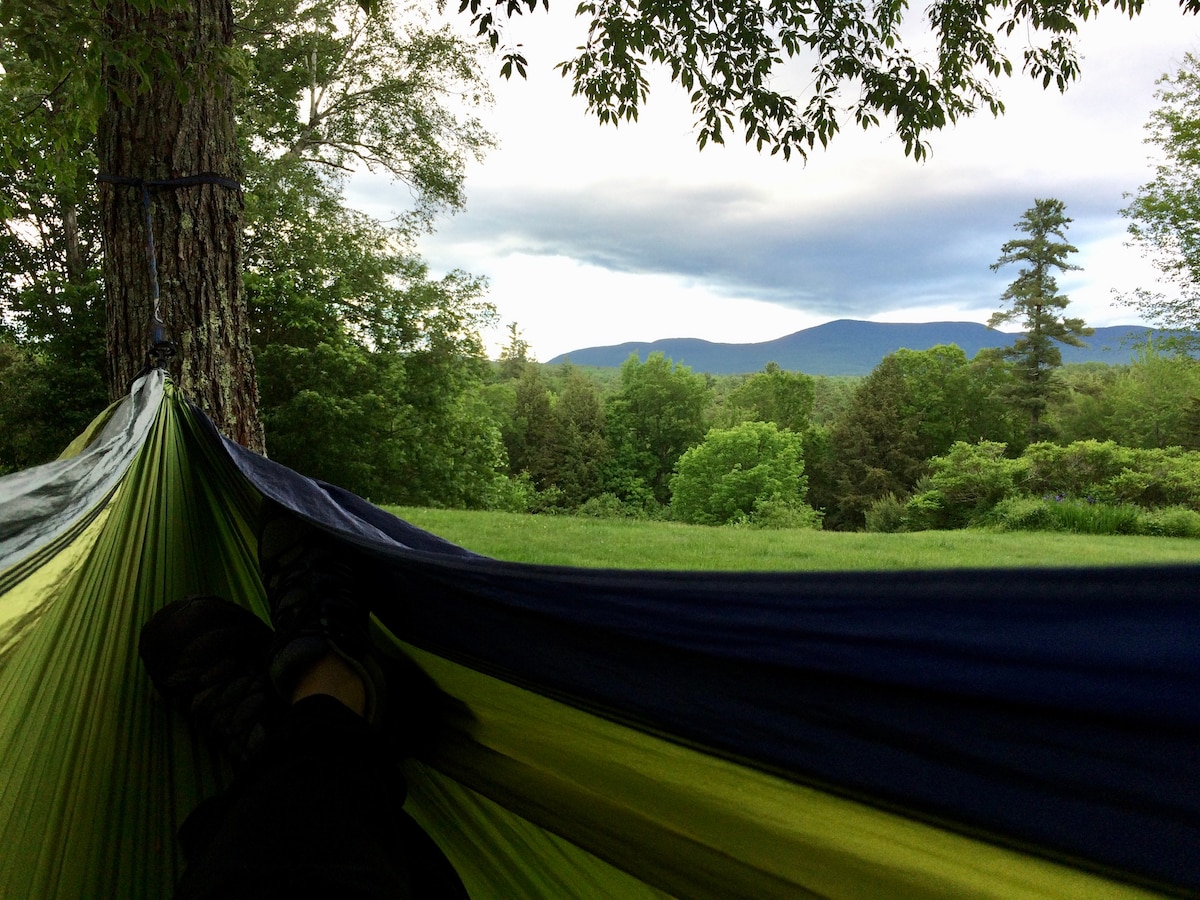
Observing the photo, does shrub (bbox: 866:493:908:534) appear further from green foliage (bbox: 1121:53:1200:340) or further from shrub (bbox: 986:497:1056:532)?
green foliage (bbox: 1121:53:1200:340)

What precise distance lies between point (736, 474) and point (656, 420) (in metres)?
9.25

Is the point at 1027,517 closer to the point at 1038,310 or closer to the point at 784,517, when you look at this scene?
the point at 784,517

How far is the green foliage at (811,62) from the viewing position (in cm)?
374

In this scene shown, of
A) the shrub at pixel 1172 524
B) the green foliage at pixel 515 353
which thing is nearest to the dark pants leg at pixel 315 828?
the shrub at pixel 1172 524

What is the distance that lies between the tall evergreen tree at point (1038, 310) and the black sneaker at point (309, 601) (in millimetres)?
34750

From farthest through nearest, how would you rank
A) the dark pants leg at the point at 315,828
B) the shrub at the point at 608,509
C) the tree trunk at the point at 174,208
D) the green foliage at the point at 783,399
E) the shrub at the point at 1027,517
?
the green foliage at the point at 783,399 < the shrub at the point at 608,509 < the shrub at the point at 1027,517 < the tree trunk at the point at 174,208 < the dark pants leg at the point at 315,828

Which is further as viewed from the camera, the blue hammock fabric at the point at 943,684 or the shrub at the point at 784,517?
the shrub at the point at 784,517

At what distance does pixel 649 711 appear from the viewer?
90cm

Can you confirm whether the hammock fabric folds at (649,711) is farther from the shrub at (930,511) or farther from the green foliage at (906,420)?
the green foliage at (906,420)

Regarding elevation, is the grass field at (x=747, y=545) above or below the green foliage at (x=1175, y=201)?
below

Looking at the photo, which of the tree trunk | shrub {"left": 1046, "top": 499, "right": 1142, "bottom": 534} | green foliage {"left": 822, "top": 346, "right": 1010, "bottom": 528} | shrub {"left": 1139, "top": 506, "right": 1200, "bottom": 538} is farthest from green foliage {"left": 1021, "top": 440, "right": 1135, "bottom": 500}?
green foliage {"left": 822, "top": 346, "right": 1010, "bottom": 528}

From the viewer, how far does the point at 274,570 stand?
1379mm

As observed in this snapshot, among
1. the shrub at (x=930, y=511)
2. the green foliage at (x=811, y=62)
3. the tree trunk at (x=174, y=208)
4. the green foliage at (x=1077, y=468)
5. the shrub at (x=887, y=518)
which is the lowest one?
the shrub at (x=887, y=518)

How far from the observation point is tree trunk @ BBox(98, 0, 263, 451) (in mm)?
2170
